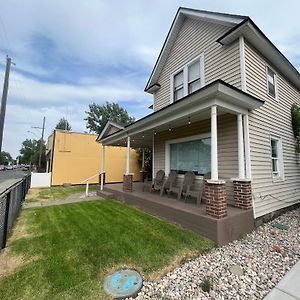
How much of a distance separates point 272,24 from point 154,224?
9353mm

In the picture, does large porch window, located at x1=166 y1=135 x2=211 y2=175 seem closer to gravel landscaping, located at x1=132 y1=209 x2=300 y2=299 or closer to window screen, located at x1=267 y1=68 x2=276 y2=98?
gravel landscaping, located at x1=132 y1=209 x2=300 y2=299

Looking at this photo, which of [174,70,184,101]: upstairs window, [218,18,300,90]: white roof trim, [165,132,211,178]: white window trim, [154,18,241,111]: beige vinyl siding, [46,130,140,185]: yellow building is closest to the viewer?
[218,18,300,90]: white roof trim

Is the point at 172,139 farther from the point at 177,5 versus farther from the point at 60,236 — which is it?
the point at 177,5

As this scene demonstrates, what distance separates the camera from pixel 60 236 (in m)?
4.50

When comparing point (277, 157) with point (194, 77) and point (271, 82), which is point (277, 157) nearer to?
point (271, 82)

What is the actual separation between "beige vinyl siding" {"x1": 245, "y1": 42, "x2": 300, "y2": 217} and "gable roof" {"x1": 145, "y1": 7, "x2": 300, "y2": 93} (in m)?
0.28

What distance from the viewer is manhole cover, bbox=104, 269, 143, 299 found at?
2580mm

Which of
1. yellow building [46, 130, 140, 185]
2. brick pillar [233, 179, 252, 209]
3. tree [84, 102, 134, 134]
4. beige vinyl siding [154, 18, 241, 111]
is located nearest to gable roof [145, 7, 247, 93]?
beige vinyl siding [154, 18, 241, 111]

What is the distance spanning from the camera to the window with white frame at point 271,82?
6.97m

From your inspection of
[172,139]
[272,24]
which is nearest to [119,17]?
[172,139]

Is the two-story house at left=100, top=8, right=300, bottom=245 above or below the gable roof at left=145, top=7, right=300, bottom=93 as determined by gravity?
below

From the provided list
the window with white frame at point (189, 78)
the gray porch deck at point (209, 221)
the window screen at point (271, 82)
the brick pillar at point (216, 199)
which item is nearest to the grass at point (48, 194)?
the gray porch deck at point (209, 221)

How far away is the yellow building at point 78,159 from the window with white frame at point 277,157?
12.9 metres

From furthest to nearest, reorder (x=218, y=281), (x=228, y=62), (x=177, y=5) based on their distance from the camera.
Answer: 1. (x=177, y=5)
2. (x=228, y=62)
3. (x=218, y=281)
